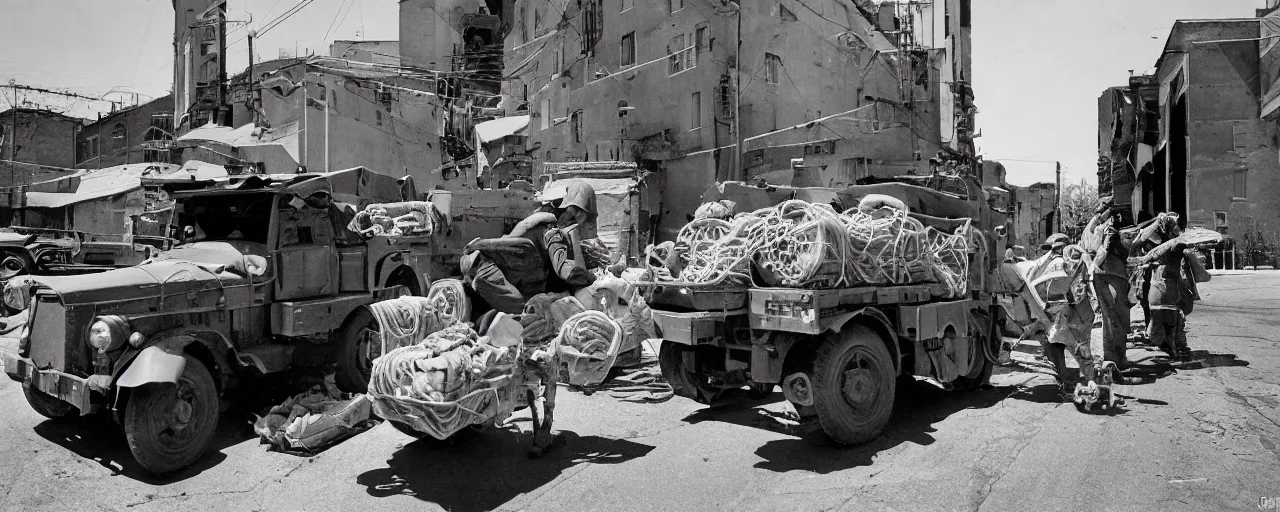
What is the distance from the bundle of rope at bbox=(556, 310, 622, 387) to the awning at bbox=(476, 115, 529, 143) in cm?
2725

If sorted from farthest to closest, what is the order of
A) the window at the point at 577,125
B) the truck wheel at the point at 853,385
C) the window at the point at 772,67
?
1. the window at the point at 577,125
2. the window at the point at 772,67
3. the truck wheel at the point at 853,385

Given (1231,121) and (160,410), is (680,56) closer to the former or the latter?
(160,410)

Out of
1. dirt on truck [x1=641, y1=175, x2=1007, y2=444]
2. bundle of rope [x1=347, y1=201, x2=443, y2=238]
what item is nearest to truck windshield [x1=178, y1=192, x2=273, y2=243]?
bundle of rope [x1=347, y1=201, x2=443, y2=238]

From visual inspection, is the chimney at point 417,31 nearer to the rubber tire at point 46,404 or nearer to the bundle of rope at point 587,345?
the rubber tire at point 46,404

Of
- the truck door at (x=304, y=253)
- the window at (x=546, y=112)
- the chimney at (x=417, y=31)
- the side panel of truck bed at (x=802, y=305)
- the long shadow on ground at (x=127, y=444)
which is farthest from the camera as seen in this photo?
the chimney at (x=417, y=31)

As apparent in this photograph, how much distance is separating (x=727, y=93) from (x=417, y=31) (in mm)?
20431

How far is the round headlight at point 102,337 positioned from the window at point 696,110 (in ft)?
62.2

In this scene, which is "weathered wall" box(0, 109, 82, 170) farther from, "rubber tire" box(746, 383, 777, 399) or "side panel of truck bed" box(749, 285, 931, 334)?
"side panel of truck bed" box(749, 285, 931, 334)

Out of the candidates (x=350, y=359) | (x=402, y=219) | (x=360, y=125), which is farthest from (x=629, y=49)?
(x=350, y=359)

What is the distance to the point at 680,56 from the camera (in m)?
23.9

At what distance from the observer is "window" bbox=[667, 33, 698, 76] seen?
23484 millimetres

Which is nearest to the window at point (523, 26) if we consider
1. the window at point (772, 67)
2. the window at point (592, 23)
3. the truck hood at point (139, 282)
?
the window at point (592, 23)

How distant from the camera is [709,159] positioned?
22969mm

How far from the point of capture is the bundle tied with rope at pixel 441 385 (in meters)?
5.05
